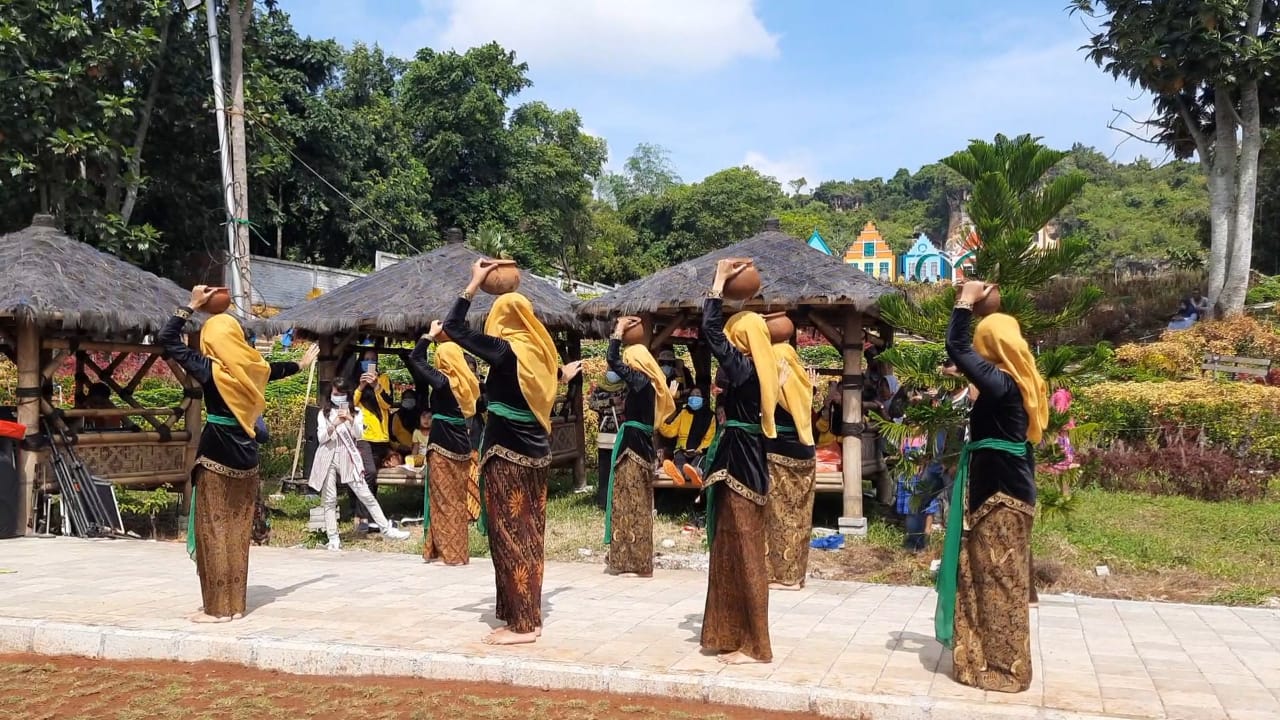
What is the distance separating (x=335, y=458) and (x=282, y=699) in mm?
5430

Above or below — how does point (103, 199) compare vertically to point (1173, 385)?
above

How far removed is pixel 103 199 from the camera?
758 inches

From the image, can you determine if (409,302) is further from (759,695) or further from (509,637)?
(759,695)

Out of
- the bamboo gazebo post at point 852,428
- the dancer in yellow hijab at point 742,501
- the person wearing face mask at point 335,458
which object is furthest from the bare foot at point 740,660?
the person wearing face mask at point 335,458

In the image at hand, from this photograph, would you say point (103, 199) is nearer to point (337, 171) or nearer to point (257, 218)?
point (257, 218)

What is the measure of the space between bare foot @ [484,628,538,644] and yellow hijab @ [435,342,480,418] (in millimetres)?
3593

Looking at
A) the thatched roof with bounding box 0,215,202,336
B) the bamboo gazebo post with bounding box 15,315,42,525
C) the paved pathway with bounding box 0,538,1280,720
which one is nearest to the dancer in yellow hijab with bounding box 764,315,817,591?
the paved pathway with bounding box 0,538,1280,720

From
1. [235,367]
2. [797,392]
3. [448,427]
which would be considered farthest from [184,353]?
[797,392]

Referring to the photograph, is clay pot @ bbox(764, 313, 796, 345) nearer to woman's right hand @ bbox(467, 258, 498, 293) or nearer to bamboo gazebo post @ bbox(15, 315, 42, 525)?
woman's right hand @ bbox(467, 258, 498, 293)

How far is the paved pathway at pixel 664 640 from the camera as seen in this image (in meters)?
5.04

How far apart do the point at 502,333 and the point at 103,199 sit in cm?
1663

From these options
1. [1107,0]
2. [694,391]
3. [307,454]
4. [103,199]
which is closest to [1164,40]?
[1107,0]

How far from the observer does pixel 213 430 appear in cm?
653

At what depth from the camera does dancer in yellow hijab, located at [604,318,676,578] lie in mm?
8711
